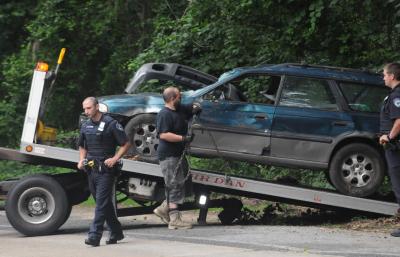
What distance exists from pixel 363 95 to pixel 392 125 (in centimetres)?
109

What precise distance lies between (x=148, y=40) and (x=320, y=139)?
11.5 m

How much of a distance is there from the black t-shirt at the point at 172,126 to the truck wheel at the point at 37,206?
57.5 inches

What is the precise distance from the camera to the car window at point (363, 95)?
1021 cm

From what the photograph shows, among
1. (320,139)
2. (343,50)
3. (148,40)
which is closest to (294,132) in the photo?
(320,139)

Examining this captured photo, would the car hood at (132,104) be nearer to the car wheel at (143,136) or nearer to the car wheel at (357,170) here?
the car wheel at (143,136)

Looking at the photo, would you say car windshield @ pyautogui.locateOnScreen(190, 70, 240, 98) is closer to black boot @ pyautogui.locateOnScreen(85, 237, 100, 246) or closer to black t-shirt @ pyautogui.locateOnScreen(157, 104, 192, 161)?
black t-shirt @ pyautogui.locateOnScreen(157, 104, 192, 161)

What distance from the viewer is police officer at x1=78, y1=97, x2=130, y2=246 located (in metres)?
8.77

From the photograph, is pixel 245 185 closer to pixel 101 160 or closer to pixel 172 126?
pixel 172 126

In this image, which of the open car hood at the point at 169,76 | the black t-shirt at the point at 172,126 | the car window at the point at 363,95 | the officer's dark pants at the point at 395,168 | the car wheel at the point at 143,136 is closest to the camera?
the officer's dark pants at the point at 395,168

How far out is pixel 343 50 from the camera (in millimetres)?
14633

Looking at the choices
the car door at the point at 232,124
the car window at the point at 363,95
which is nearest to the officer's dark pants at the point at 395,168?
the car window at the point at 363,95

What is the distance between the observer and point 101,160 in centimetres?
880

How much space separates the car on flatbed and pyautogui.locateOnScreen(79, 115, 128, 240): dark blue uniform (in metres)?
1.47

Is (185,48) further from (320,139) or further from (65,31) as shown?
(320,139)
